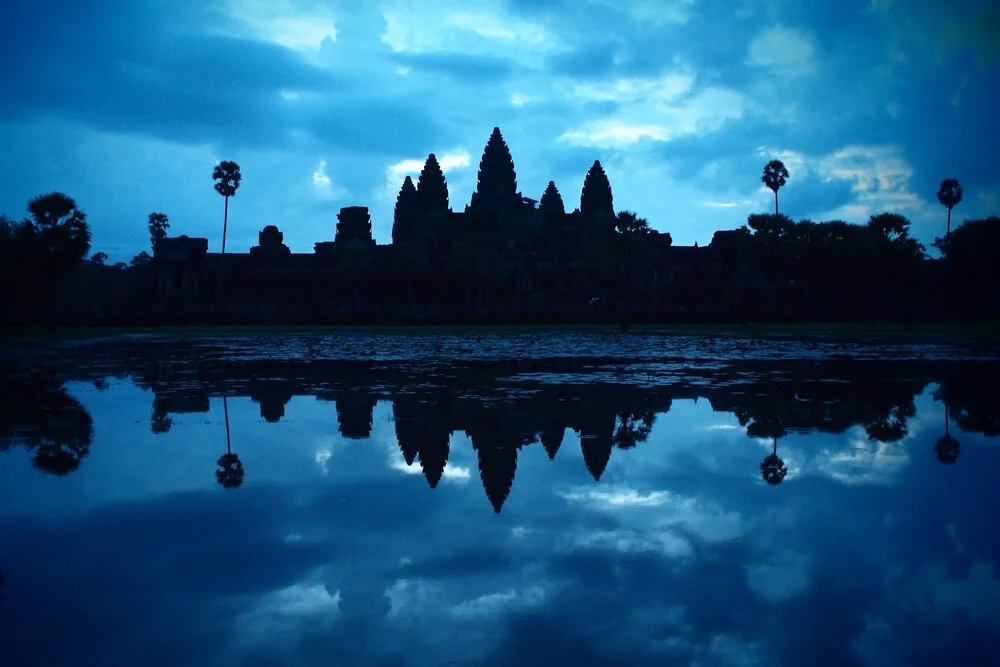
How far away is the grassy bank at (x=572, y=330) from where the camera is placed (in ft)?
137

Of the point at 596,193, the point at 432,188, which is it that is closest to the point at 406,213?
the point at 432,188

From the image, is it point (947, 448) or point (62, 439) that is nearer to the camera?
point (947, 448)

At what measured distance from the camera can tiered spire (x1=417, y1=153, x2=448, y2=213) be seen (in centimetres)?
9650

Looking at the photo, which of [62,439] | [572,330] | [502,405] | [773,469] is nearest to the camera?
[773,469]

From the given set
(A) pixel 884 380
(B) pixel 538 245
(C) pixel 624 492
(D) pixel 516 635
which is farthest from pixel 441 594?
(B) pixel 538 245

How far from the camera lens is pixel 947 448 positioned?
9.52 metres

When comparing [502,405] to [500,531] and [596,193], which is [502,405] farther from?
[596,193]

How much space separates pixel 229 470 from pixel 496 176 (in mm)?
90454

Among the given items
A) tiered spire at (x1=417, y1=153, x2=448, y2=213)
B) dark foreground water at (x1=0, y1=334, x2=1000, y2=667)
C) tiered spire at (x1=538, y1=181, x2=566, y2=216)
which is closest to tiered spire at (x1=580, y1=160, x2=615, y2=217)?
tiered spire at (x1=538, y1=181, x2=566, y2=216)

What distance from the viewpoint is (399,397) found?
45.3 feet

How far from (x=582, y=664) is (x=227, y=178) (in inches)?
2653

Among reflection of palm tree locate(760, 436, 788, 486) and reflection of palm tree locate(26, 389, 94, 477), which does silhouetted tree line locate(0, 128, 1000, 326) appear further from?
reflection of palm tree locate(760, 436, 788, 486)

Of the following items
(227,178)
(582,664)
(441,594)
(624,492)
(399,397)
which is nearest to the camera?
(582,664)

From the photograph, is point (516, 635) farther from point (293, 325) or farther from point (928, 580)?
point (293, 325)
